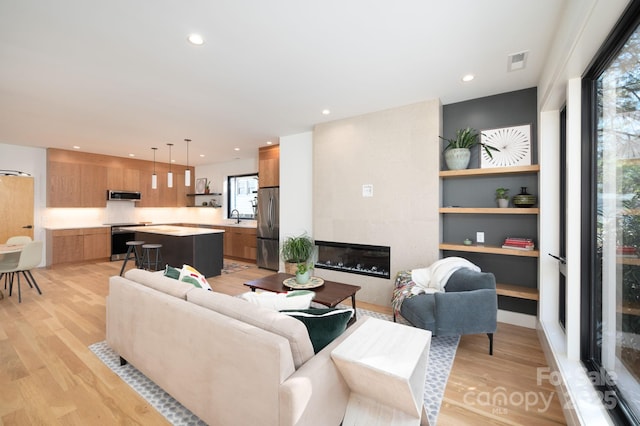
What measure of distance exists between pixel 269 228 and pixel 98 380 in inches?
153

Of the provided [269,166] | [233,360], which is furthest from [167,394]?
[269,166]

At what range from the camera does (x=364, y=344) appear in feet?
4.75

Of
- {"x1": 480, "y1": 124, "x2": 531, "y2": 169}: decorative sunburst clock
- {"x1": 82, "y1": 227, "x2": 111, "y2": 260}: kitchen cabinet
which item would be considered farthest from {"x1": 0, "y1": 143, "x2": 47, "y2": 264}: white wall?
{"x1": 480, "y1": 124, "x2": 531, "y2": 169}: decorative sunburst clock

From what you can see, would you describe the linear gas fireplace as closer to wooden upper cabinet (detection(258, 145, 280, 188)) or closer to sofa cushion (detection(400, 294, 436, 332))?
sofa cushion (detection(400, 294, 436, 332))

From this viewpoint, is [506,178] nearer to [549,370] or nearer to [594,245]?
[594,245]

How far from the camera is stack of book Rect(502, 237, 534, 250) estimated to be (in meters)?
3.03

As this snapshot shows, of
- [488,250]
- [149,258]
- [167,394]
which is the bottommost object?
[167,394]

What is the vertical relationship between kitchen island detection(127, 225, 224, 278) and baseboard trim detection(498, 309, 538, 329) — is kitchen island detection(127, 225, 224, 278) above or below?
above

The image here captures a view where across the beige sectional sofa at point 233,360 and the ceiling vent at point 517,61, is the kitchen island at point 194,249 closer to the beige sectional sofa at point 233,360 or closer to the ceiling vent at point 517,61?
the beige sectional sofa at point 233,360

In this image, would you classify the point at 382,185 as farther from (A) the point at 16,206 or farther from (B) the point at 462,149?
(A) the point at 16,206

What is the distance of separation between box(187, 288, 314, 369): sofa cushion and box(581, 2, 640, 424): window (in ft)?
5.51

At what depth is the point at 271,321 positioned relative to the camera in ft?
4.72

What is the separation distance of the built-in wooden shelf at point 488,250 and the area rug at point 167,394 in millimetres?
1018

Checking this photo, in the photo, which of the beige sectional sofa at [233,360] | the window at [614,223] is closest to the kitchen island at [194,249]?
the beige sectional sofa at [233,360]
